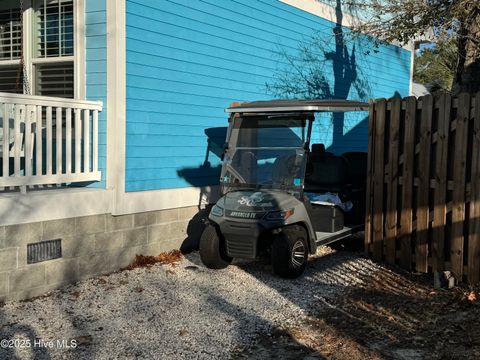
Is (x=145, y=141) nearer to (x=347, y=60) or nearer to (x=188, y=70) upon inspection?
Result: (x=188, y=70)

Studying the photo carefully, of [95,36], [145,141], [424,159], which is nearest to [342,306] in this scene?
[424,159]

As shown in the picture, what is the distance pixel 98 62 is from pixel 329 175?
3.52m

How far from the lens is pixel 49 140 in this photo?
237 inches

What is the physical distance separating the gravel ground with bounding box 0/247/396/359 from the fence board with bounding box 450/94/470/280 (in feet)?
3.56

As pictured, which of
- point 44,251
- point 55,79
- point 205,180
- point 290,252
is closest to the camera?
point 44,251

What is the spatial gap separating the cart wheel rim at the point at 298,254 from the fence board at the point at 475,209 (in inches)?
72.1

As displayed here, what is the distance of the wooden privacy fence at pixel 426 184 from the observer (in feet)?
19.4

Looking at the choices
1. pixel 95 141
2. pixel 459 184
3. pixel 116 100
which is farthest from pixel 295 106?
pixel 95 141

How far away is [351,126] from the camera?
1206 centimetres

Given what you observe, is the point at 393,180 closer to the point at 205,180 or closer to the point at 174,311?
the point at 205,180

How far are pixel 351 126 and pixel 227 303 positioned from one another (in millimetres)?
7477

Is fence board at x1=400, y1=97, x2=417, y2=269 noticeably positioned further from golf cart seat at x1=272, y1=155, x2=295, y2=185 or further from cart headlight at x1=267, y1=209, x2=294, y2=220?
cart headlight at x1=267, y1=209, x2=294, y2=220

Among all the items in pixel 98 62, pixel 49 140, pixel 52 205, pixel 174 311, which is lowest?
pixel 174 311

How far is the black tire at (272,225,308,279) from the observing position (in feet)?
19.6
